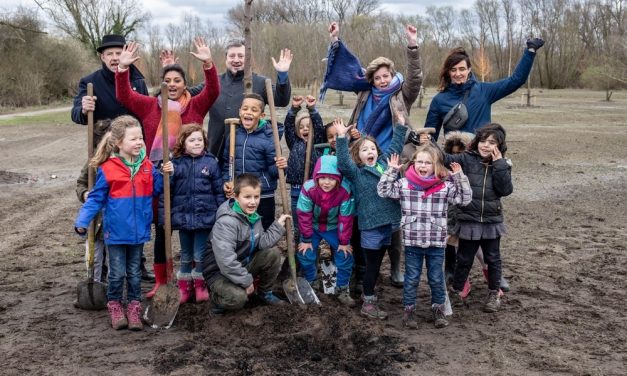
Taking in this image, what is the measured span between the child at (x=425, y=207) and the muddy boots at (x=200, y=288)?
170 cm

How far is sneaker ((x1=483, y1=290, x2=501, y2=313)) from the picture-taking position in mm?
5230

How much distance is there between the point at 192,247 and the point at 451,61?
2.78m

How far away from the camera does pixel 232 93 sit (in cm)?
579

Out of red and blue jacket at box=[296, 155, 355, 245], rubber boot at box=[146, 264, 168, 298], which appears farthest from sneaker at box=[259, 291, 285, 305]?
rubber boot at box=[146, 264, 168, 298]

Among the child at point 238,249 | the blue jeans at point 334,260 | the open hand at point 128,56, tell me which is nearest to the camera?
the child at point 238,249

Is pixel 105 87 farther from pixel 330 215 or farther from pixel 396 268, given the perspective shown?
pixel 396 268

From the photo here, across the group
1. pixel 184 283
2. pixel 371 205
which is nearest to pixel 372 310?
pixel 371 205

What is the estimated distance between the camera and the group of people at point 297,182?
Answer: 16.0 ft

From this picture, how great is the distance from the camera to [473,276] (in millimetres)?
6215

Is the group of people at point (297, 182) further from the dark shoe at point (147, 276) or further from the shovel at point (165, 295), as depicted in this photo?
the dark shoe at point (147, 276)

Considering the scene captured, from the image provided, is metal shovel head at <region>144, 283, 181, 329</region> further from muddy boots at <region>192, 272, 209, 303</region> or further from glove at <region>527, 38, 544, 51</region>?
glove at <region>527, 38, 544, 51</region>

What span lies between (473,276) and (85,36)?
48.3m

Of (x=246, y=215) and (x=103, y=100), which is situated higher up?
(x=103, y=100)

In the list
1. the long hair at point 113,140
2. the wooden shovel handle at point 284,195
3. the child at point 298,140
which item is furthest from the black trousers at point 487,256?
the long hair at point 113,140
